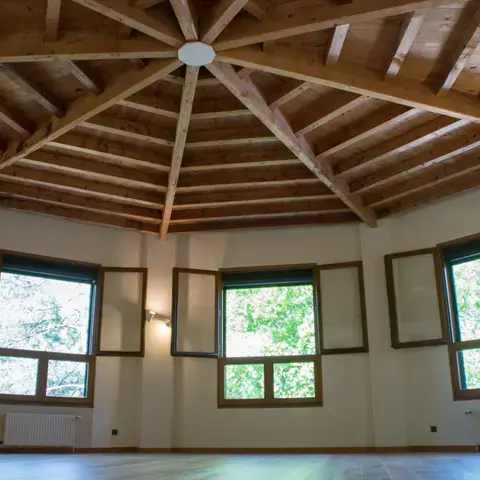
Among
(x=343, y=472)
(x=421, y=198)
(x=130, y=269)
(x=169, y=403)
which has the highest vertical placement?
(x=421, y=198)

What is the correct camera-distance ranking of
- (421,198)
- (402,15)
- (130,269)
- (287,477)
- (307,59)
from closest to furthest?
(287,477) < (402,15) < (307,59) < (421,198) < (130,269)

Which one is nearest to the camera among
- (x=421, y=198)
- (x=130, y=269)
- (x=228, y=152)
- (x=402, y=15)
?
(x=402, y=15)

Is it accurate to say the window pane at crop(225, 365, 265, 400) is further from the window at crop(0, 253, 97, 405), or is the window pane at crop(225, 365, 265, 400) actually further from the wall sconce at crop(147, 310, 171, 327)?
the window at crop(0, 253, 97, 405)

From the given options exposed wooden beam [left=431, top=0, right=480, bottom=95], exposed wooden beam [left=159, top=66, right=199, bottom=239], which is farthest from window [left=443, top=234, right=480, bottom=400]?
exposed wooden beam [left=159, top=66, right=199, bottom=239]

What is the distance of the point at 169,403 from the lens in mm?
7941

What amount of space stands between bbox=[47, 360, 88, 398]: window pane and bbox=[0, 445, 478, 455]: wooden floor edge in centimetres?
67

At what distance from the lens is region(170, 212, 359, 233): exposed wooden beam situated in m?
8.41

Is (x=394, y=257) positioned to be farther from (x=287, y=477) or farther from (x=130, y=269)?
(x=287, y=477)

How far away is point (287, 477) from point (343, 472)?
498 millimetres

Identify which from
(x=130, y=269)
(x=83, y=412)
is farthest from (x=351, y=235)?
(x=83, y=412)

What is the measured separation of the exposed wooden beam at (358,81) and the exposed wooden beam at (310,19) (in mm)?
198

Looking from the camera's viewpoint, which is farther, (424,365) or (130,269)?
(130,269)

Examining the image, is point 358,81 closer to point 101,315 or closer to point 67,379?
point 101,315

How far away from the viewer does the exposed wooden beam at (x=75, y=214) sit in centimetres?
783
